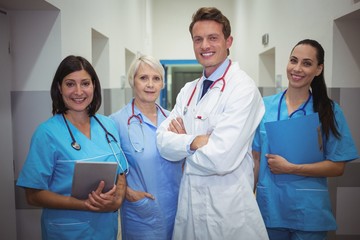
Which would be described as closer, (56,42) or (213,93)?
(213,93)

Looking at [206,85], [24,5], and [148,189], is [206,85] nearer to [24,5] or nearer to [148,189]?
[148,189]

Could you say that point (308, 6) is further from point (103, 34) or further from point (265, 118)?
point (103, 34)

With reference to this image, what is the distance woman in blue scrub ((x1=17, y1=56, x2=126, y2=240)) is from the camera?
4.21 ft

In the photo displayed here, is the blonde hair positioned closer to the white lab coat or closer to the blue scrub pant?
the white lab coat

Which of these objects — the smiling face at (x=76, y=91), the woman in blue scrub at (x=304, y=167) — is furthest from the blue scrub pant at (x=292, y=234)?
the smiling face at (x=76, y=91)

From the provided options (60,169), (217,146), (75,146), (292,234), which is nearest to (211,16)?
(217,146)

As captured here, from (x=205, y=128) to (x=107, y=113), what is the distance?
7.53 feet

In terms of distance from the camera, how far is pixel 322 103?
5.20 feet

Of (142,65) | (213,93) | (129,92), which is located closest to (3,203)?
(142,65)

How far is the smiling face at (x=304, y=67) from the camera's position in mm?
1593

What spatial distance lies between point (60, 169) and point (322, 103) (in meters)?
1.28

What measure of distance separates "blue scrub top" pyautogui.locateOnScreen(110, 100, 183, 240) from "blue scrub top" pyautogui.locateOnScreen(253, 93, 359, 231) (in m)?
0.49

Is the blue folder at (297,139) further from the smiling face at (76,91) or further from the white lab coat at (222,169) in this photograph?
the smiling face at (76,91)

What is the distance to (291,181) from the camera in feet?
5.18
